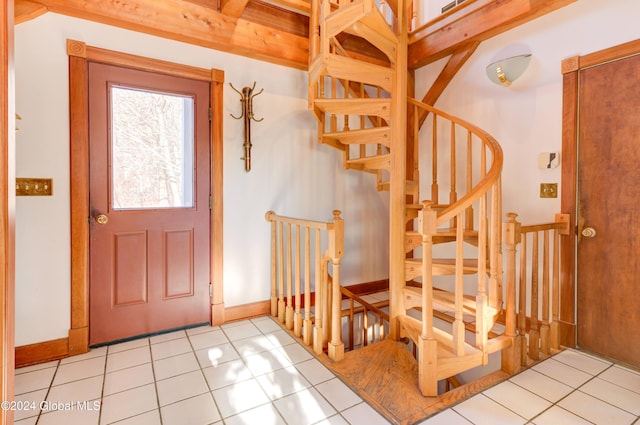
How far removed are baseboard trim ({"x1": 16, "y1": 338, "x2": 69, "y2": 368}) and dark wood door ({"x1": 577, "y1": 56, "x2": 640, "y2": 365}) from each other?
3.77m

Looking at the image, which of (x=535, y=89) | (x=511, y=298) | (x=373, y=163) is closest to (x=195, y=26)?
(x=373, y=163)

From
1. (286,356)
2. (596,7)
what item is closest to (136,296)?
(286,356)

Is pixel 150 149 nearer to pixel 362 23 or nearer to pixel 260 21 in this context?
pixel 260 21

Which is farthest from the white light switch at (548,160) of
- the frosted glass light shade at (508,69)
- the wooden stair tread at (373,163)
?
the wooden stair tread at (373,163)

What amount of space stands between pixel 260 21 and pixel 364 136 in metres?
1.42

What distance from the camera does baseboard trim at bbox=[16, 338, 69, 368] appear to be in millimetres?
2104

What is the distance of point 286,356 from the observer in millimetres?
2229

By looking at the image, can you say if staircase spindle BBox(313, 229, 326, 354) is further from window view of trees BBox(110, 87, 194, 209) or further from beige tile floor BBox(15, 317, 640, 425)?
window view of trees BBox(110, 87, 194, 209)

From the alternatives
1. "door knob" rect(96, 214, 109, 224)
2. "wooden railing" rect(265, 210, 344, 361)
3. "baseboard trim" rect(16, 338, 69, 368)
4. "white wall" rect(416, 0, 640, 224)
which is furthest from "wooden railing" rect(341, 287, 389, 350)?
"baseboard trim" rect(16, 338, 69, 368)

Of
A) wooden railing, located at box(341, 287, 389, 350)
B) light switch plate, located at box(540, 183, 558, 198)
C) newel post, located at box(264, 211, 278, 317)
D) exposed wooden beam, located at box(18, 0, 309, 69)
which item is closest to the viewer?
exposed wooden beam, located at box(18, 0, 309, 69)

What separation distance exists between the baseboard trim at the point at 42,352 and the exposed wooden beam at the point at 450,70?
12.6 ft

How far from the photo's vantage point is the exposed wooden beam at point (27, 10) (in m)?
2.07

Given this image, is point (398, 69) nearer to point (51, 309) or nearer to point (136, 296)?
point (136, 296)

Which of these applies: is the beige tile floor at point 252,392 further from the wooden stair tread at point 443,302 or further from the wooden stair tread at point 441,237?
the wooden stair tread at point 441,237
